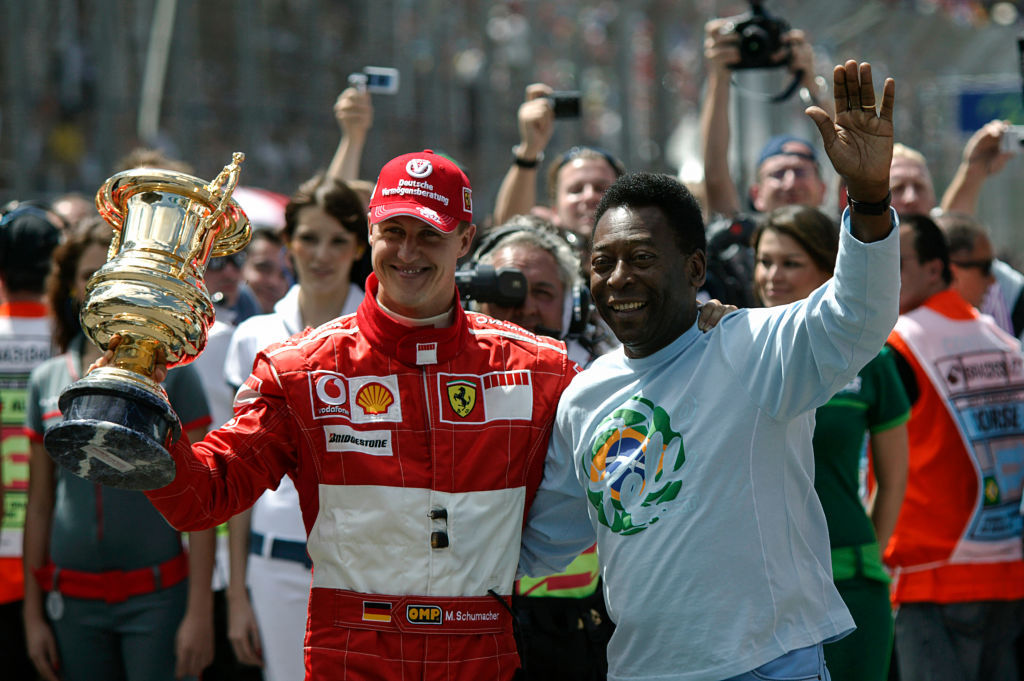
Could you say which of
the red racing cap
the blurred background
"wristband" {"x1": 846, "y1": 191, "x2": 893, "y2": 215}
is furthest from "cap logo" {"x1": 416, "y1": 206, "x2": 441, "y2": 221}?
the blurred background

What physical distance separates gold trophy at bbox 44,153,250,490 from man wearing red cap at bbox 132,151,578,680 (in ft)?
1.05

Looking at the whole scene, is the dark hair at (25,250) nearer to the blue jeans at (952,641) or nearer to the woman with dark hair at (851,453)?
the woman with dark hair at (851,453)

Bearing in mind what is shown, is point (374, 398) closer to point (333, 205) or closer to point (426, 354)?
point (426, 354)

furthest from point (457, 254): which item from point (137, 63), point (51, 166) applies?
point (137, 63)

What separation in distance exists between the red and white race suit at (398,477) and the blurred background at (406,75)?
6590 mm

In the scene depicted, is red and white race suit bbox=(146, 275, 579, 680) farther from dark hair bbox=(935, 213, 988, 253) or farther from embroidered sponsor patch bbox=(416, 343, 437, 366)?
dark hair bbox=(935, 213, 988, 253)

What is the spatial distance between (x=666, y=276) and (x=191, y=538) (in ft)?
6.81

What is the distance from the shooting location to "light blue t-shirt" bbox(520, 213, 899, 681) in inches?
97.1

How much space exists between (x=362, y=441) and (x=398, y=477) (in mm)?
120

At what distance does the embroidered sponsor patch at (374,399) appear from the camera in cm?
288

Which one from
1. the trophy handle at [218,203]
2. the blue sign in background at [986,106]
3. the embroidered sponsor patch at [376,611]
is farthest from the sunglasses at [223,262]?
the blue sign in background at [986,106]

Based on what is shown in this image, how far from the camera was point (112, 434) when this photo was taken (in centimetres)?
229

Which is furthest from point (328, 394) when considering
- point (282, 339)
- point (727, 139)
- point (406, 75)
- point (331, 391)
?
point (406, 75)

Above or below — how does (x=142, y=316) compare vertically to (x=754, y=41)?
below
